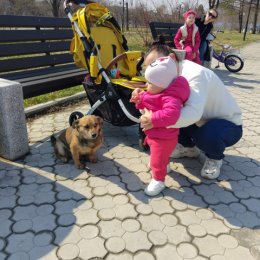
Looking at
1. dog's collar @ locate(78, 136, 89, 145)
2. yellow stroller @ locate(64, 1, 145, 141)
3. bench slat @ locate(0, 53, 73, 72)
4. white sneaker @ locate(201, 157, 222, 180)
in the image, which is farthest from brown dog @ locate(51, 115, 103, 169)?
bench slat @ locate(0, 53, 73, 72)

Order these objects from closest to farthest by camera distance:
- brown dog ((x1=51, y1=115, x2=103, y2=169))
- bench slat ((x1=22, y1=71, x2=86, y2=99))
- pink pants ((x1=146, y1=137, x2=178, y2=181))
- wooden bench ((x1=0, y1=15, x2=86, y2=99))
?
pink pants ((x1=146, y1=137, x2=178, y2=181)) < brown dog ((x1=51, y1=115, x2=103, y2=169)) < bench slat ((x1=22, y1=71, x2=86, y2=99)) < wooden bench ((x1=0, y1=15, x2=86, y2=99))

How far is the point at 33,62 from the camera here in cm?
508

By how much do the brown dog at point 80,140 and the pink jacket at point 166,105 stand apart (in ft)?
2.31

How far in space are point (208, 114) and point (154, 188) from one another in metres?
0.94

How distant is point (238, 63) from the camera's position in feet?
33.7

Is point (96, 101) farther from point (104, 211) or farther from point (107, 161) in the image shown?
point (104, 211)

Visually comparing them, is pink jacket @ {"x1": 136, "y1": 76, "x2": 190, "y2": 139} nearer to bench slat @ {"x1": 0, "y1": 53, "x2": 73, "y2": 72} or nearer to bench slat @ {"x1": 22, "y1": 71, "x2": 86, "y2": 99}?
bench slat @ {"x1": 22, "y1": 71, "x2": 86, "y2": 99}

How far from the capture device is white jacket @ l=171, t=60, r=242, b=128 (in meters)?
2.76

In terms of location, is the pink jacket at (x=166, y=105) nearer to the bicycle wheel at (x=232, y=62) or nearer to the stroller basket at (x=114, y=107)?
the stroller basket at (x=114, y=107)

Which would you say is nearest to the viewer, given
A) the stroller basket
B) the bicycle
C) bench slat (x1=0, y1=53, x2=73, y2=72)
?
the stroller basket

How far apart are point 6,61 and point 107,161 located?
90.1 inches

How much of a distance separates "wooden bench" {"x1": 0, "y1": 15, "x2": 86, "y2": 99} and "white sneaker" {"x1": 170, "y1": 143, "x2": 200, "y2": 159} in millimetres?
2039

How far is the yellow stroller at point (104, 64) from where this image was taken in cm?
378

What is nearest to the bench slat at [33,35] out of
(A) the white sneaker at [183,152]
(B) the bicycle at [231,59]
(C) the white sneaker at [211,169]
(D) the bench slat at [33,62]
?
(D) the bench slat at [33,62]
